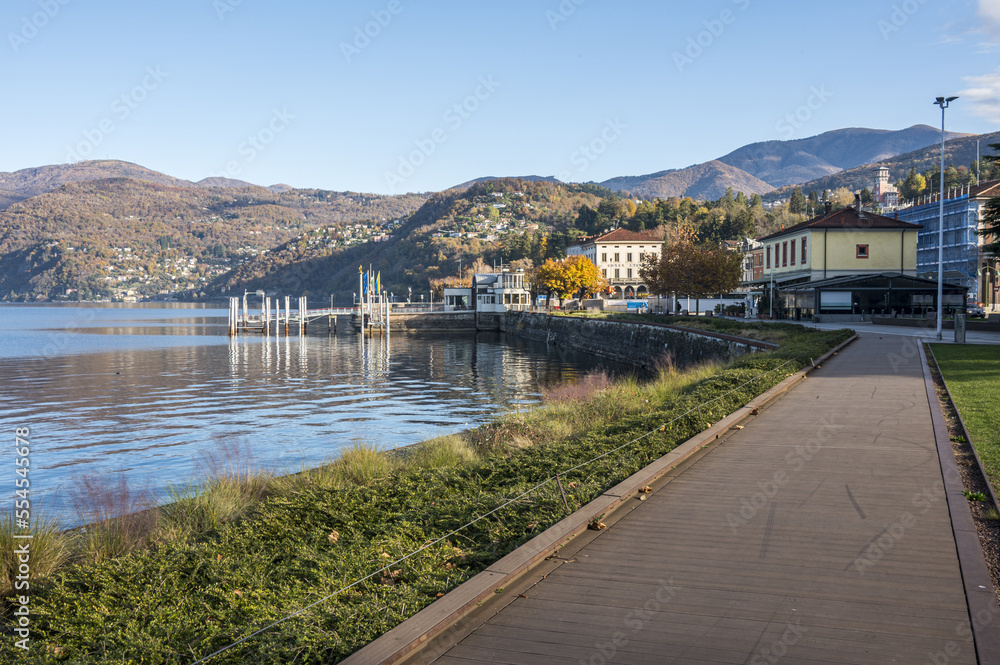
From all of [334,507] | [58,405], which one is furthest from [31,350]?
[334,507]

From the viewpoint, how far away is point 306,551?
24.5 ft

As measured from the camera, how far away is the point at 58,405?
104ft

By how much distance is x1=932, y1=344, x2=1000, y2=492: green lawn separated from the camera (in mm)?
10534

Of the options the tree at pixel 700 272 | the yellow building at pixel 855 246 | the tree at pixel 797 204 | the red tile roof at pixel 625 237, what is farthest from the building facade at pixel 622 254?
the yellow building at pixel 855 246

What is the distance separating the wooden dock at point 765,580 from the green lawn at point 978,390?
899 mm

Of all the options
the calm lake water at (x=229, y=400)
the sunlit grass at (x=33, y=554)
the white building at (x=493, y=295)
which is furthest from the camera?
the white building at (x=493, y=295)

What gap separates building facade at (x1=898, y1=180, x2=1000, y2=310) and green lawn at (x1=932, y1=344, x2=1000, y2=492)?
54.1 m

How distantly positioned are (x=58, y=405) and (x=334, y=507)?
28222 millimetres

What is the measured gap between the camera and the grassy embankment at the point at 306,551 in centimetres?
537

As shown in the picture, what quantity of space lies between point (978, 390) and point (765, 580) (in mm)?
13822

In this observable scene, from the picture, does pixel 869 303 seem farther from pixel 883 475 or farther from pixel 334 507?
pixel 334 507

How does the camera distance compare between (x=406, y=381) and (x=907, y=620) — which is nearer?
(x=907, y=620)

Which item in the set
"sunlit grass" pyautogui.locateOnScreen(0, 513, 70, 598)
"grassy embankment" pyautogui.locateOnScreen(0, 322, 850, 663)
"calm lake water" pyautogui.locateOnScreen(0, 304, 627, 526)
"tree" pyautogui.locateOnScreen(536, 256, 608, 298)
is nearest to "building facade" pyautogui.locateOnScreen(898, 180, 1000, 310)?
"tree" pyautogui.locateOnScreen(536, 256, 608, 298)

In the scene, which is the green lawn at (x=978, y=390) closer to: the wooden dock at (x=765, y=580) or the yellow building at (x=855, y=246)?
the wooden dock at (x=765, y=580)
